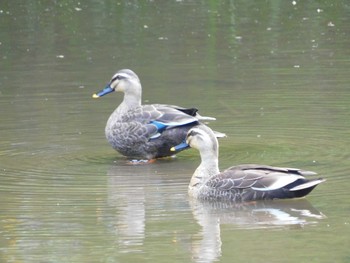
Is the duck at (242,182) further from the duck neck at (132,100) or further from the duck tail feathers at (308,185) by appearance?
the duck neck at (132,100)

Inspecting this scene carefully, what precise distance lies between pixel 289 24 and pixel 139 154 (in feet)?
33.8

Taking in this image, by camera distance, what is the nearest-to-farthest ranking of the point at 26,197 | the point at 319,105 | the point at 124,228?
the point at 124,228 → the point at 26,197 → the point at 319,105

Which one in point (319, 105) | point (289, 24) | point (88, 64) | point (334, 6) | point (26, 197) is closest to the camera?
point (26, 197)

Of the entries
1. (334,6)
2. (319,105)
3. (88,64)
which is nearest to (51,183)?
(319,105)

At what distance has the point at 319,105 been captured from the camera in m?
16.2

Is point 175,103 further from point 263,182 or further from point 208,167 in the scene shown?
point 263,182

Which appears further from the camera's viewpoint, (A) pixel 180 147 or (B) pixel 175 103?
(B) pixel 175 103

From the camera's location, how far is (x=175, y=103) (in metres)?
16.7

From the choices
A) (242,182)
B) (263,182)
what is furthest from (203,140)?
(263,182)

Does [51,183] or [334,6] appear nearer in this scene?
[51,183]

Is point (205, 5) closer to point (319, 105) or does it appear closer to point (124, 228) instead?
point (319, 105)

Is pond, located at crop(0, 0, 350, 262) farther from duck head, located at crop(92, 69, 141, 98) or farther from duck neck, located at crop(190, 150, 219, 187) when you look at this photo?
duck head, located at crop(92, 69, 141, 98)

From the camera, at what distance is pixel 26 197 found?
38.9 feet

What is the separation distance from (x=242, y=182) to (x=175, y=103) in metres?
5.27
